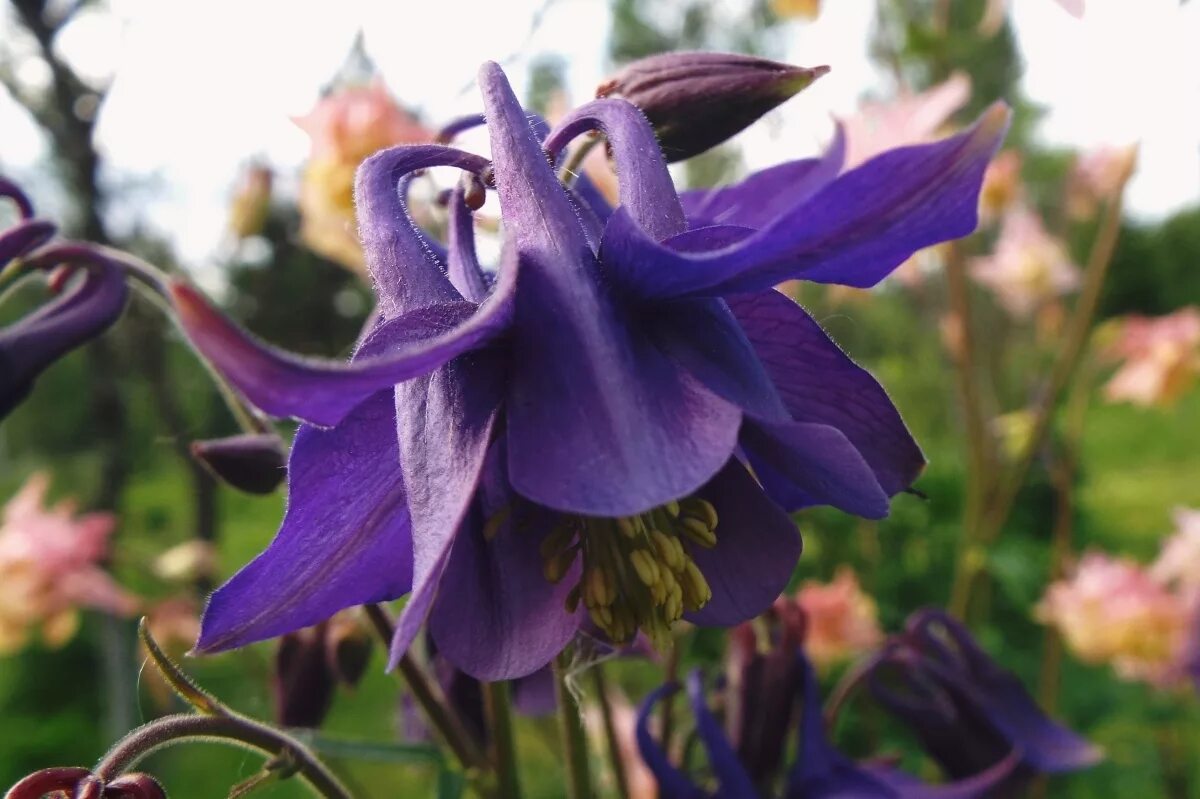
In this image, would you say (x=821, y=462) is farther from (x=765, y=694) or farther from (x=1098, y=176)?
(x=1098, y=176)

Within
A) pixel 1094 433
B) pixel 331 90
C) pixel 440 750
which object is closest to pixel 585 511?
pixel 440 750

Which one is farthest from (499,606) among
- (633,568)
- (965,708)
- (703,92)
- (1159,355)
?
(1159,355)

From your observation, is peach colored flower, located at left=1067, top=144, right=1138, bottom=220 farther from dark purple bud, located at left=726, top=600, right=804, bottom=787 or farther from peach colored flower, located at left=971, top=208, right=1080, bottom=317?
dark purple bud, located at left=726, top=600, right=804, bottom=787

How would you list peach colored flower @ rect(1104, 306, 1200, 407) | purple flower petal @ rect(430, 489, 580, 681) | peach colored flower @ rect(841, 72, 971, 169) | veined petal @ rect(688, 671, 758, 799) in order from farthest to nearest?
peach colored flower @ rect(1104, 306, 1200, 407) → peach colored flower @ rect(841, 72, 971, 169) → veined petal @ rect(688, 671, 758, 799) → purple flower petal @ rect(430, 489, 580, 681)

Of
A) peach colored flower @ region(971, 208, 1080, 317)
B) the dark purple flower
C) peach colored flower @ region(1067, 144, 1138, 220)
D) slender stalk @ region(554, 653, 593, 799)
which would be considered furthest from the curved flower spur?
peach colored flower @ region(971, 208, 1080, 317)

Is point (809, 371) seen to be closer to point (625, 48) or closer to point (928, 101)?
point (928, 101)
